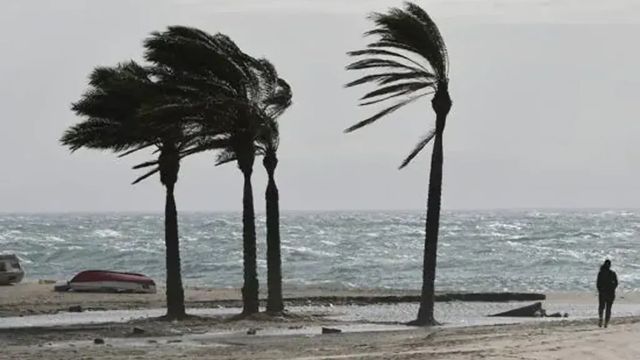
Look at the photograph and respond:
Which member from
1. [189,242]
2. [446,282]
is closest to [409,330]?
[446,282]

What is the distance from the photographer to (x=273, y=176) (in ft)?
112

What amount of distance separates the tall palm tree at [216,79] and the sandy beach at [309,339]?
456 cm

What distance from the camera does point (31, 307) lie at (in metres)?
39.9

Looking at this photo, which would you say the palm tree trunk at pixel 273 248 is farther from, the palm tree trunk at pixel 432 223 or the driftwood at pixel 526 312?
the driftwood at pixel 526 312

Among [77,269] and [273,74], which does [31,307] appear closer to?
[273,74]

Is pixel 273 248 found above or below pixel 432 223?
below

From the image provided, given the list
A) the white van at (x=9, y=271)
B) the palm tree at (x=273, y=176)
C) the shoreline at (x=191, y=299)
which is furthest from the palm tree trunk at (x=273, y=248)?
the white van at (x=9, y=271)

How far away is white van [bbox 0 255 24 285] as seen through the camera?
53594 mm

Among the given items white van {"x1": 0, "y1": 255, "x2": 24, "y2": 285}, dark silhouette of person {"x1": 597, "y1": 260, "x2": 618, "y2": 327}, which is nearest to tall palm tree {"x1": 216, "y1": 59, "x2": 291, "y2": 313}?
dark silhouette of person {"x1": 597, "y1": 260, "x2": 618, "y2": 327}

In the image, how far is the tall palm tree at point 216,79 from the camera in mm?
32094

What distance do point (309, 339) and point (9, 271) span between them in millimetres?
30017

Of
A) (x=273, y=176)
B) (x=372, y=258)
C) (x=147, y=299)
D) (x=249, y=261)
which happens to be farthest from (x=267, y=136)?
(x=372, y=258)

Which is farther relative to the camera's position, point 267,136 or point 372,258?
point 372,258

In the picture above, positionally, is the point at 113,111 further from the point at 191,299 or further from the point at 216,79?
the point at 191,299
